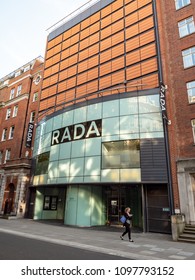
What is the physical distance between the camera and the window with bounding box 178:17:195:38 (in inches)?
729

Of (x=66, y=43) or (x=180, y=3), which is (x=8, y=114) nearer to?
(x=66, y=43)

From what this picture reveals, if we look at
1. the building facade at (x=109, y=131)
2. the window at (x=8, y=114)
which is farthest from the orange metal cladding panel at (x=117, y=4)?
the window at (x=8, y=114)

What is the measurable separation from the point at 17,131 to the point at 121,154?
65.2 feet

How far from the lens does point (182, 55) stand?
18.3m

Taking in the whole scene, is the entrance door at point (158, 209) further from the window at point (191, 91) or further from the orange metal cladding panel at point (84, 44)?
the orange metal cladding panel at point (84, 44)

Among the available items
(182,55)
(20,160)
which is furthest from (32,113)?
(182,55)

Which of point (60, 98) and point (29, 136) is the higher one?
point (60, 98)

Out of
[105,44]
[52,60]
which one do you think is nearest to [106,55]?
[105,44]

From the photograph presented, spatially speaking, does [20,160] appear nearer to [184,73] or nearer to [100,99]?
[100,99]

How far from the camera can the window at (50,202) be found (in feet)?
80.8

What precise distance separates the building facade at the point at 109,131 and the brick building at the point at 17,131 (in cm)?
246

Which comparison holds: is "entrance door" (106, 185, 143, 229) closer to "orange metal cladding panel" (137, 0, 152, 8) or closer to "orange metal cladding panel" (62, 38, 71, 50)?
"orange metal cladding panel" (137, 0, 152, 8)

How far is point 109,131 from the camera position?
1842 cm
